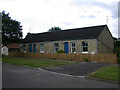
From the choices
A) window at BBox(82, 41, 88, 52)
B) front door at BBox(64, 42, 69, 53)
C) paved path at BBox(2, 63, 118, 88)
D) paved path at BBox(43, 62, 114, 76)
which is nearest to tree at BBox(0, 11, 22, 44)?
front door at BBox(64, 42, 69, 53)

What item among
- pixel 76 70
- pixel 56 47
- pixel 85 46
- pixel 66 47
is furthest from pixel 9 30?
pixel 76 70

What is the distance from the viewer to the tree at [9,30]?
1071 inches

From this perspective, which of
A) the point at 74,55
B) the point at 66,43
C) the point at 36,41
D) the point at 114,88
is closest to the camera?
the point at 114,88

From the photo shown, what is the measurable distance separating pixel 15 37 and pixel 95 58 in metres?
16.4

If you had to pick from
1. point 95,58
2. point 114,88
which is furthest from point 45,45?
point 114,88

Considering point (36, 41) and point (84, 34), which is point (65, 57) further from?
point (36, 41)

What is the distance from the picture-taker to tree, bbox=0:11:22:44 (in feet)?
89.3

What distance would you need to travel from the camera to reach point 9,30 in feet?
88.9

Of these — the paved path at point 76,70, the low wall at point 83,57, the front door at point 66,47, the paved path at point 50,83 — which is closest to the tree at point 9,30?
the low wall at point 83,57

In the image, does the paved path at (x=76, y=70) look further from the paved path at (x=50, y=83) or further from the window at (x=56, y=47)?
the window at (x=56, y=47)

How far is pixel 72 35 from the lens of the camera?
2644cm

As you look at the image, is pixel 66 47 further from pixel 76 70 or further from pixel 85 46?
pixel 76 70

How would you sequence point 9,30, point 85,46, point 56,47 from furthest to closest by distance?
1. point 56,47
2. point 9,30
3. point 85,46

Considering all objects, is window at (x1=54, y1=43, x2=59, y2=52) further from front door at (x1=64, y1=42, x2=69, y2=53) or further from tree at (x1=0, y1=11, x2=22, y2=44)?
tree at (x1=0, y1=11, x2=22, y2=44)
